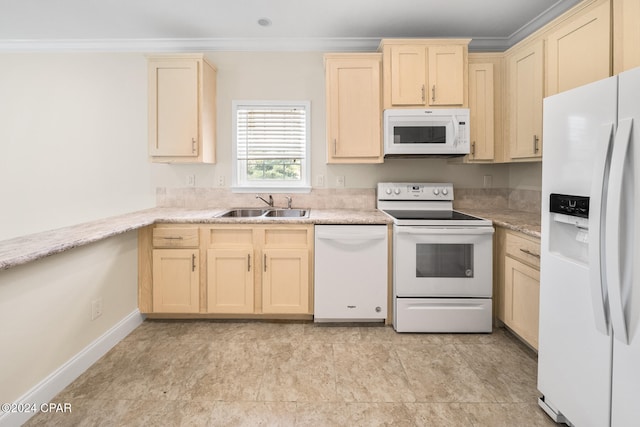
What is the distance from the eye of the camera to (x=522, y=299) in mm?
2369

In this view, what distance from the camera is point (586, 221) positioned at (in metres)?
1.45

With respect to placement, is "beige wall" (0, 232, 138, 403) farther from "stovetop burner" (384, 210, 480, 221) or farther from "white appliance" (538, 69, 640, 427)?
"white appliance" (538, 69, 640, 427)

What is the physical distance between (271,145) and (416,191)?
154cm

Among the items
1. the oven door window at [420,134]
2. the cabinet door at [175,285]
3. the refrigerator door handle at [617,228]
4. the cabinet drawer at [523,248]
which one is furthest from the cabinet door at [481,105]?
the cabinet door at [175,285]

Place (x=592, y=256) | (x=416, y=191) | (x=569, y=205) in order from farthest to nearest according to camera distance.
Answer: (x=416, y=191)
(x=569, y=205)
(x=592, y=256)

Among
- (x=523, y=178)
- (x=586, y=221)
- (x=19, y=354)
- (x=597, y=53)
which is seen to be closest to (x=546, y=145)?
(x=586, y=221)

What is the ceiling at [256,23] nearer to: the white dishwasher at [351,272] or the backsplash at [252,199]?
the backsplash at [252,199]

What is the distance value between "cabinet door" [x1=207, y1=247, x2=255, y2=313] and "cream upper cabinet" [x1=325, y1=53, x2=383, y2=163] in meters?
1.19

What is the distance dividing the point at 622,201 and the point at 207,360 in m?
2.39

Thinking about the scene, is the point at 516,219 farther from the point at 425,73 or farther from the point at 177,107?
the point at 177,107

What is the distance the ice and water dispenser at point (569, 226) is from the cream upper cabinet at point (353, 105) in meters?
1.66

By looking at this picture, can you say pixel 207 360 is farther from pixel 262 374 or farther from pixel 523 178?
pixel 523 178

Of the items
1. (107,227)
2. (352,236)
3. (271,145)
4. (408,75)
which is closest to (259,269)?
(352,236)

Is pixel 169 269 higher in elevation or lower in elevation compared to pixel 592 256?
lower
